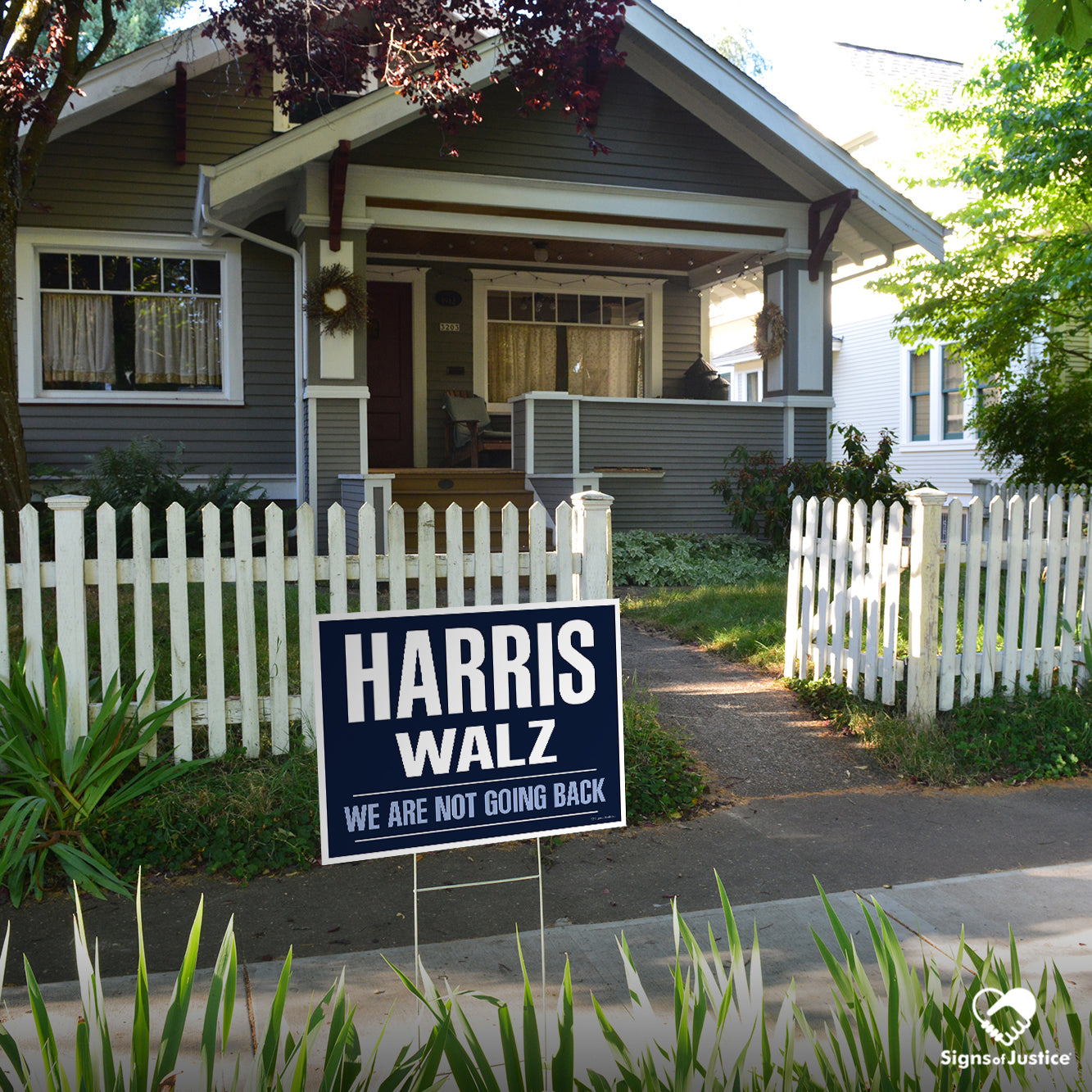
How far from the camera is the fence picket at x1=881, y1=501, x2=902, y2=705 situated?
220 inches

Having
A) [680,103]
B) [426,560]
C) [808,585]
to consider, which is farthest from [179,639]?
[680,103]

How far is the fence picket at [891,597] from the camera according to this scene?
5.58 meters

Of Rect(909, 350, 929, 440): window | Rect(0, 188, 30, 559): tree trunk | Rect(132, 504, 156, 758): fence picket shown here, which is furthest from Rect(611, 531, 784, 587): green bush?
Rect(909, 350, 929, 440): window

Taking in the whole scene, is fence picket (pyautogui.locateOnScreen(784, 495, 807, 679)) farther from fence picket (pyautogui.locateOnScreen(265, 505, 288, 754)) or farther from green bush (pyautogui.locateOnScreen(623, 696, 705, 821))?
fence picket (pyautogui.locateOnScreen(265, 505, 288, 754))

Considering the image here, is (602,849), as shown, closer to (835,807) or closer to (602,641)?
(835,807)

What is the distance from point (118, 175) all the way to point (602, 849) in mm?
10081

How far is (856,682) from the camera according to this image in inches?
235

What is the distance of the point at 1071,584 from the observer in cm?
602

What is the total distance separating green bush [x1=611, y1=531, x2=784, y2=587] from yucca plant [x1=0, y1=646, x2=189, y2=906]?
7.02 meters

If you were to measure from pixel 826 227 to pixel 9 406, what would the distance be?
9.42 m

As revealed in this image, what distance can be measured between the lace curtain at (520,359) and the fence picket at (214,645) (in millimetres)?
10311

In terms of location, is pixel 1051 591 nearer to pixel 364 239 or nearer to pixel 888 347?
pixel 364 239

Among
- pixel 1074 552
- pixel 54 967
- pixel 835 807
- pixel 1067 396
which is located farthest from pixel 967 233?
pixel 54 967

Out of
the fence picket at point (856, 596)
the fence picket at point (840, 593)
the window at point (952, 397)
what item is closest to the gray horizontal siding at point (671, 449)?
the fence picket at point (840, 593)
